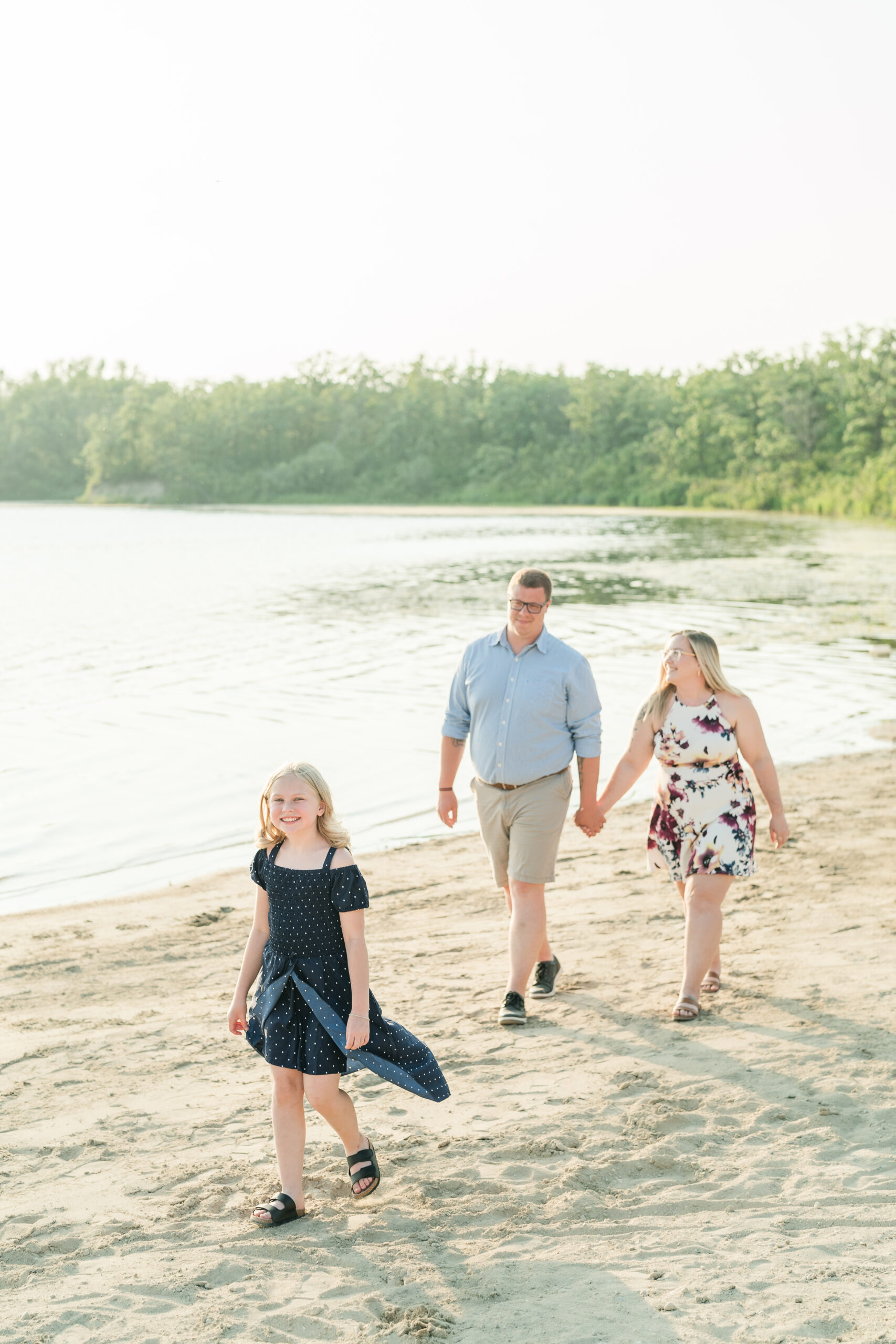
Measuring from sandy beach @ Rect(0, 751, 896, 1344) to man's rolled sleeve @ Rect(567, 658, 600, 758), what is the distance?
1.20 meters

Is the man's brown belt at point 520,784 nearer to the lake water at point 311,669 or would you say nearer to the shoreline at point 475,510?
the lake water at point 311,669

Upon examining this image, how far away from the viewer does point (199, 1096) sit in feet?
16.6

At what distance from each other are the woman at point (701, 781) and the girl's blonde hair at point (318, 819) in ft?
6.25

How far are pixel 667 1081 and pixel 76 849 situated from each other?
19.2 ft

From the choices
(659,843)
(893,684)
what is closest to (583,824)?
(659,843)

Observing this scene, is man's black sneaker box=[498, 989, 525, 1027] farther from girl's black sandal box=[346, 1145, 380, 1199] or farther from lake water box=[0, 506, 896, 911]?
lake water box=[0, 506, 896, 911]

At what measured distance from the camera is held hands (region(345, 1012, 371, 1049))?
3922mm

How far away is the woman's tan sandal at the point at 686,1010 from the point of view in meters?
5.61

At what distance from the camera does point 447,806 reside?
5.92 m

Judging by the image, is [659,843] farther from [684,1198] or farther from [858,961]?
[684,1198]

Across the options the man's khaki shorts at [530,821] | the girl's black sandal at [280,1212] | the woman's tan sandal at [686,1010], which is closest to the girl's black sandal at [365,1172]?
the girl's black sandal at [280,1212]

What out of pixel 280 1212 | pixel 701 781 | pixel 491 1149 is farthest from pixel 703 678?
pixel 280 1212

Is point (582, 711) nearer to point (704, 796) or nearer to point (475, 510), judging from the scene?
point (704, 796)

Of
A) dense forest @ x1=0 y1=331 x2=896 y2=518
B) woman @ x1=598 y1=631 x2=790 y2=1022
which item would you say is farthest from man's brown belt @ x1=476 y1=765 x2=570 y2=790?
dense forest @ x1=0 y1=331 x2=896 y2=518
